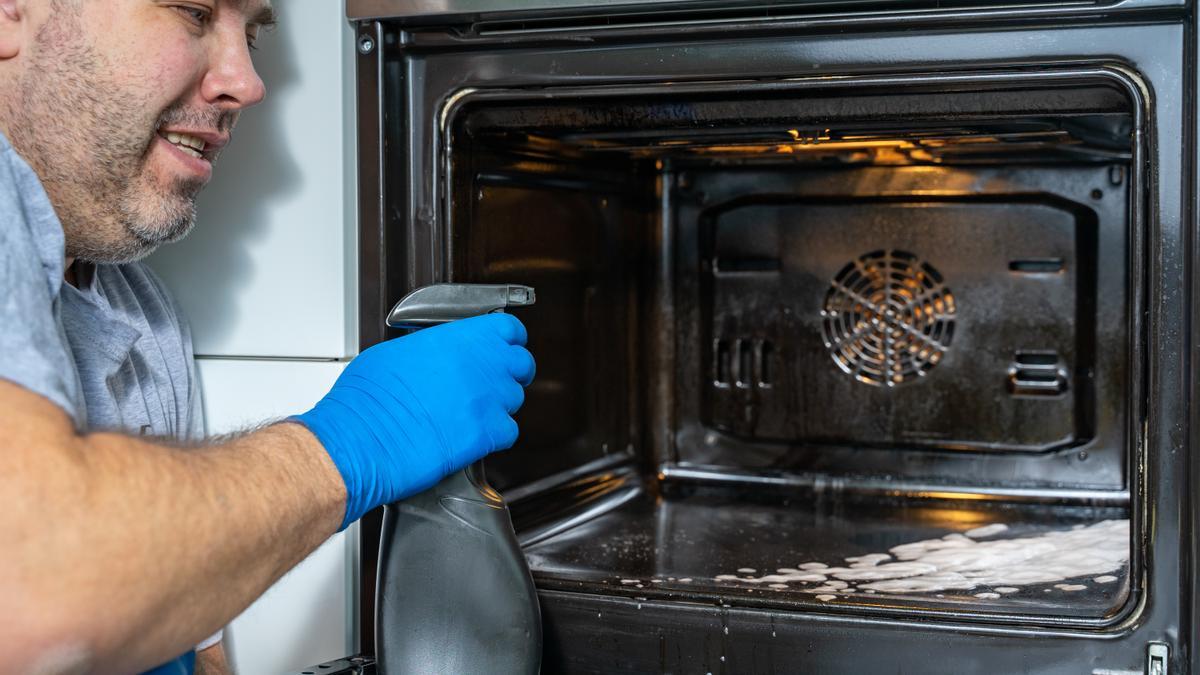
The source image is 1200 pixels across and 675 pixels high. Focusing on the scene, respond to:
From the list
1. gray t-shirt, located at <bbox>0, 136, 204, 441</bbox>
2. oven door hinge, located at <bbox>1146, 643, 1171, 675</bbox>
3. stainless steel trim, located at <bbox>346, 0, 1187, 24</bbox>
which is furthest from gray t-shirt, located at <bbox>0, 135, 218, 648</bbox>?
oven door hinge, located at <bbox>1146, 643, 1171, 675</bbox>

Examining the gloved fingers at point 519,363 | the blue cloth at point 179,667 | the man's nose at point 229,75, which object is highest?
the man's nose at point 229,75

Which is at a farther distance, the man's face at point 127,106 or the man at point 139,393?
the man's face at point 127,106

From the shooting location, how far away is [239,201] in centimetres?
128

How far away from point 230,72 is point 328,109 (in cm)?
12

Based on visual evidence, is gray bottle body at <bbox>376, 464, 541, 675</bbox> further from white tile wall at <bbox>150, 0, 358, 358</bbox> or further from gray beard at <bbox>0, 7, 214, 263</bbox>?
gray beard at <bbox>0, 7, 214, 263</bbox>

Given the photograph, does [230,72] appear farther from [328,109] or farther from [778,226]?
[778,226]

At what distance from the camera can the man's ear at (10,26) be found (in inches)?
41.4

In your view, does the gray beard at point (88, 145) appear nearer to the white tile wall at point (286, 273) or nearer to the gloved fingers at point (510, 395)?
the white tile wall at point (286, 273)

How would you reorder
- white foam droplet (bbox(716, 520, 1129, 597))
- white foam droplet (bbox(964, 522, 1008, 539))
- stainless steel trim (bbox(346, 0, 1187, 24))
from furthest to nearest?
1. white foam droplet (bbox(964, 522, 1008, 539))
2. white foam droplet (bbox(716, 520, 1129, 597))
3. stainless steel trim (bbox(346, 0, 1187, 24))

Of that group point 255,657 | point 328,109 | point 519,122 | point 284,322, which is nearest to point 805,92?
point 519,122

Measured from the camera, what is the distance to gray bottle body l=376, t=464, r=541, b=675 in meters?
1.03

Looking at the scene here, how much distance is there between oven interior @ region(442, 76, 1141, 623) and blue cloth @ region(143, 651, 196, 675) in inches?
15.2

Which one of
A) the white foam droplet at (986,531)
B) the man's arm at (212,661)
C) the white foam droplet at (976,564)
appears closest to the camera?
the white foam droplet at (976,564)

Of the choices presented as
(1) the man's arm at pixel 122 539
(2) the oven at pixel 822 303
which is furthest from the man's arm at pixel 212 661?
(1) the man's arm at pixel 122 539
